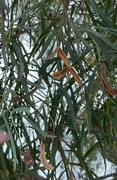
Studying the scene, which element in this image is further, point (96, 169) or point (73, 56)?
point (96, 169)

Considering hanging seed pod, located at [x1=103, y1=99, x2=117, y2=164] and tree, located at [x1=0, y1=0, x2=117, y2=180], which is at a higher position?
tree, located at [x1=0, y1=0, x2=117, y2=180]

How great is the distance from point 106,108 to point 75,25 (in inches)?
11.9

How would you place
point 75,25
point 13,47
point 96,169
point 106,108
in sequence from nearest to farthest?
1. point 75,25
2. point 13,47
3. point 106,108
4. point 96,169

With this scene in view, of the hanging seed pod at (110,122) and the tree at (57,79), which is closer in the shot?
the tree at (57,79)

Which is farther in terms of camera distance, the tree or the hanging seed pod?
the hanging seed pod

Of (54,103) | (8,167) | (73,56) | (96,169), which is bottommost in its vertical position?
(96,169)

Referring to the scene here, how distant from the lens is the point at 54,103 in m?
1.04

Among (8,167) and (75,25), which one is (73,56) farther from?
(8,167)

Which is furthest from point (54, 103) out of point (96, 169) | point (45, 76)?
point (96, 169)

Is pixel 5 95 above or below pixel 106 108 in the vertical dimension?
above

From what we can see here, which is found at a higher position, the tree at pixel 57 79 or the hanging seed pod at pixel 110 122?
the tree at pixel 57 79

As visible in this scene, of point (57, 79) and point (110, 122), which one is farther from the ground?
point (57, 79)

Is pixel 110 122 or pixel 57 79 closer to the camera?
pixel 57 79

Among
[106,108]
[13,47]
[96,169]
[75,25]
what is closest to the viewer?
[75,25]
